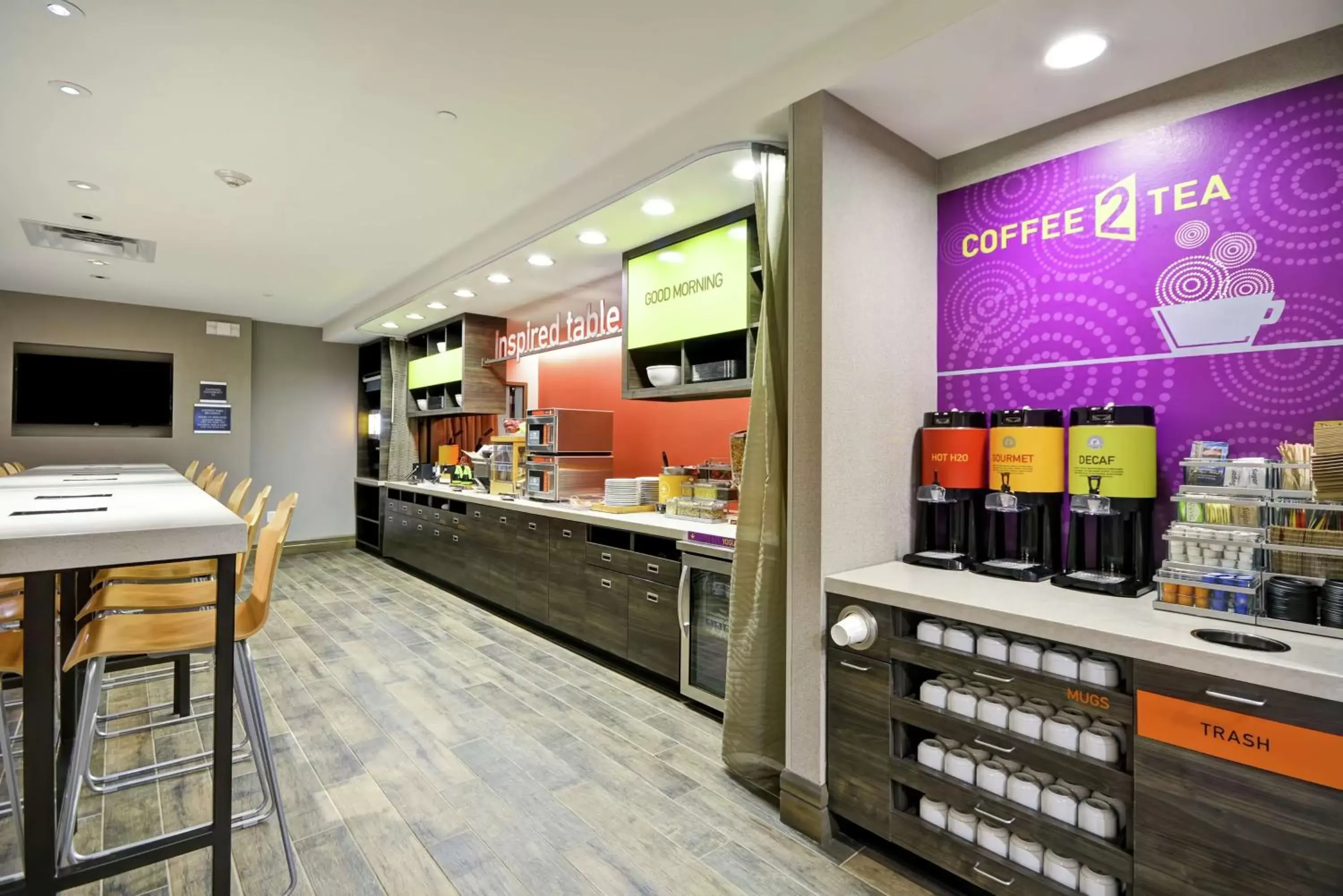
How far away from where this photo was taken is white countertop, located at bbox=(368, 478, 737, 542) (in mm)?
3205

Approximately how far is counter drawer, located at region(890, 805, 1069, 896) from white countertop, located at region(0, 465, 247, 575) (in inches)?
80.7

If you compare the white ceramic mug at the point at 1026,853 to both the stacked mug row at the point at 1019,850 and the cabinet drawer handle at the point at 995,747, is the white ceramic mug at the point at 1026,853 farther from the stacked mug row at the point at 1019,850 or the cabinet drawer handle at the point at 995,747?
the cabinet drawer handle at the point at 995,747

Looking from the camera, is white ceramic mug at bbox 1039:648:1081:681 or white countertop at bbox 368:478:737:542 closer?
white ceramic mug at bbox 1039:648:1081:681

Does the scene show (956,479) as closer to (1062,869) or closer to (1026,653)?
(1026,653)

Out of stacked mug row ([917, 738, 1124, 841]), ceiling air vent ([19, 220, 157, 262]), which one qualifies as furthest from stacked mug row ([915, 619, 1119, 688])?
ceiling air vent ([19, 220, 157, 262])

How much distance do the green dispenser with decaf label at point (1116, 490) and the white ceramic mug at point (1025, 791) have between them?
615 mm

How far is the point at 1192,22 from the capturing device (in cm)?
183

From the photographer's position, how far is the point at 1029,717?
175 centimetres

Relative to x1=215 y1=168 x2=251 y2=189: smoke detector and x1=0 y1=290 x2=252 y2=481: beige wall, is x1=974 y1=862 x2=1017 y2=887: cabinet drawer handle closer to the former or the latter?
x1=215 y1=168 x2=251 y2=189: smoke detector

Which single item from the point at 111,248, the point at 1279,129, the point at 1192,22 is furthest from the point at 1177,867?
the point at 111,248

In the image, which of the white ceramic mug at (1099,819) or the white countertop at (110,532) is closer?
the white countertop at (110,532)

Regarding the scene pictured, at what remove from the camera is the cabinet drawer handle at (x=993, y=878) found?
1.75m

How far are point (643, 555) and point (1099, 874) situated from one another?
7.52 feet

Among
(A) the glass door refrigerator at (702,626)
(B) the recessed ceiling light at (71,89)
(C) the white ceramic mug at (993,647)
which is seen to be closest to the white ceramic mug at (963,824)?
(C) the white ceramic mug at (993,647)
